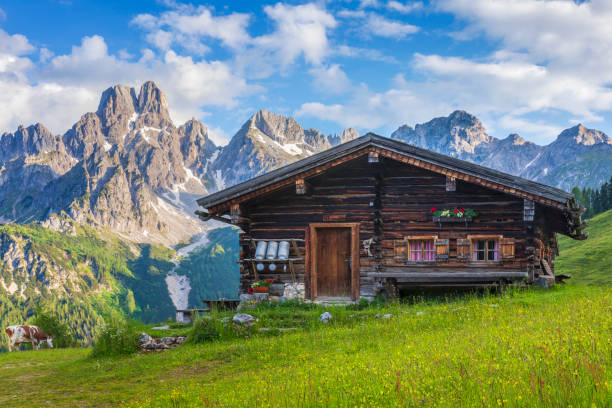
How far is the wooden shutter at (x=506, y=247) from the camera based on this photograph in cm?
1708

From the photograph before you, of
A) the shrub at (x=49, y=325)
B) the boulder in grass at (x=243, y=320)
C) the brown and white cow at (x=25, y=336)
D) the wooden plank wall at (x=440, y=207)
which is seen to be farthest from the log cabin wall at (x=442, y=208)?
the shrub at (x=49, y=325)

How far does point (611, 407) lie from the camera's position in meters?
4.10

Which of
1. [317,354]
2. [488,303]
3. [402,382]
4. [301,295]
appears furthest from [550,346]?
[301,295]

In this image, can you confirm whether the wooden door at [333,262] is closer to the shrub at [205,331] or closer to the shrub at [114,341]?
the shrub at [205,331]

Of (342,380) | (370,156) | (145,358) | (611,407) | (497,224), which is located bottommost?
(145,358)

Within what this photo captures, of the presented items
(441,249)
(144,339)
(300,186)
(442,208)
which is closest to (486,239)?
(441,249)

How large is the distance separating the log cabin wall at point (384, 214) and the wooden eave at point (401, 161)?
0.68 metres

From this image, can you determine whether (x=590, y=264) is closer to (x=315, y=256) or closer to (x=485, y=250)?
(x=485, y=250)

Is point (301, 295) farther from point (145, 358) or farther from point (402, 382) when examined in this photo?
point (402, 382)

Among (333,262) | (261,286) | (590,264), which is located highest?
(333,262)

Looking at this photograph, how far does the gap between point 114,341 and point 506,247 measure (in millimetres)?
12573

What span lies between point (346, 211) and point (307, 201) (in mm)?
1500

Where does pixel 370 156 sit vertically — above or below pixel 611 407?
above

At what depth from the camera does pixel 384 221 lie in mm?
18266
